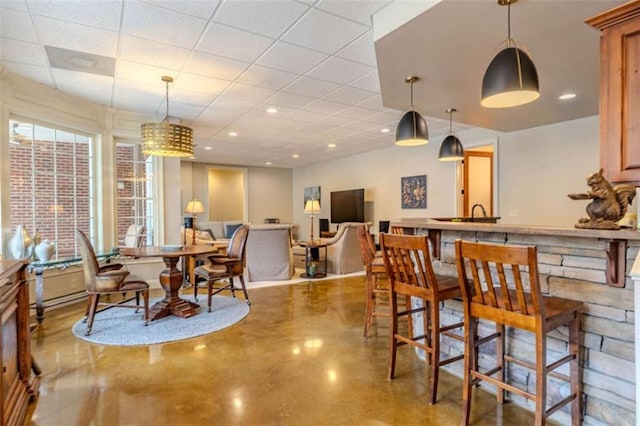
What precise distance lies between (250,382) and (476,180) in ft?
17.9

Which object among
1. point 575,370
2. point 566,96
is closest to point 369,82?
point 566,96

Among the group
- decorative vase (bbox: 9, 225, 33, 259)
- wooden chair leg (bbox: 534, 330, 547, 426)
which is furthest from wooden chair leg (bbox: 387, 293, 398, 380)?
decorative vase (bbox: 9, 225, 33, 259)

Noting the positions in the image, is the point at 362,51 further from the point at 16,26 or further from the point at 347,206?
the point at 347,206

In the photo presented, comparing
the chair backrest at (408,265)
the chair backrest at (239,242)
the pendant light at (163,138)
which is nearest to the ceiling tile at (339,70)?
the pendant light at (163,138)

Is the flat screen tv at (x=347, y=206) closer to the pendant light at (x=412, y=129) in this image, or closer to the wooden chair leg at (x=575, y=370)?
the pendant light at (x=412, y=129)

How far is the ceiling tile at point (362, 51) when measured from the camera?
2.89 metres

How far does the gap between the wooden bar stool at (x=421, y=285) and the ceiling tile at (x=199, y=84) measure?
2.70 metres

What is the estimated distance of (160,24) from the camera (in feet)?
8.64

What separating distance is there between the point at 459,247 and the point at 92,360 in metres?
2.94

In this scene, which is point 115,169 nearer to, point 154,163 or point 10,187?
point 154,163

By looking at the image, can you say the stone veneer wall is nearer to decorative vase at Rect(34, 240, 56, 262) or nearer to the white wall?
the white wall

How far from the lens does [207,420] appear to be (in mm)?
1996

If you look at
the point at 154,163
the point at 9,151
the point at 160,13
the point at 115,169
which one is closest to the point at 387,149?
the point at 154,163

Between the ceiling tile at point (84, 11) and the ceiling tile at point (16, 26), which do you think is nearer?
the ceiling tile at point (84, 11)
